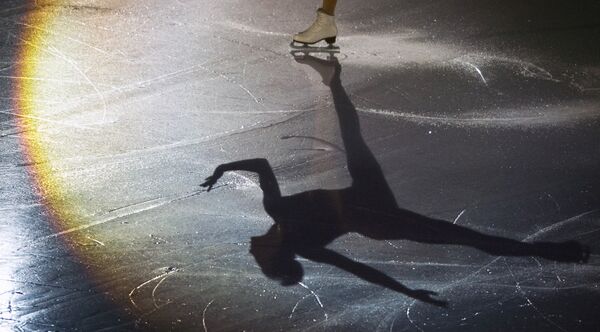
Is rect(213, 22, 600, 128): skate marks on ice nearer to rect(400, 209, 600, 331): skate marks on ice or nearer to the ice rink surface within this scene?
the ice rink surface

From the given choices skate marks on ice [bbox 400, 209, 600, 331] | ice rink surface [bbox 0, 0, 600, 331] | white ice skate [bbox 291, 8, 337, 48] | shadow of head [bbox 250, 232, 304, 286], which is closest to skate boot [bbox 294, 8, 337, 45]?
white ice skate [bbox 291, 8, 337, 48]

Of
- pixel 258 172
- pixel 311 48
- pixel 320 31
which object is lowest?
pixel 258 172

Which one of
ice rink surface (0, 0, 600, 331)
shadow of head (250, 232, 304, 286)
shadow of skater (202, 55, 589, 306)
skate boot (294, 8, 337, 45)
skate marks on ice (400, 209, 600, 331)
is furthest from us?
skate boot (294, 8, 337, 45)

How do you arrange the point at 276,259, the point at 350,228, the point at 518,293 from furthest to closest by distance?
the point at 350,228, the point at 276,259, the point at 518,293

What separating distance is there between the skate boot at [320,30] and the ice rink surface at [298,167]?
19 cm

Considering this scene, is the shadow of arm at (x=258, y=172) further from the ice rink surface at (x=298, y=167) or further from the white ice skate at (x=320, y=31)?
the white ice skate at (x=320, y=31)

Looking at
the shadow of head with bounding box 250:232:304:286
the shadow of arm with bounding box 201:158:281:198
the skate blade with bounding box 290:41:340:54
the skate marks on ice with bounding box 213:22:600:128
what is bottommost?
the shadow of arm with bounding box 201:158:281:198

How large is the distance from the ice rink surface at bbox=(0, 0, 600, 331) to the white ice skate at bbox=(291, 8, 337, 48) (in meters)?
0.18

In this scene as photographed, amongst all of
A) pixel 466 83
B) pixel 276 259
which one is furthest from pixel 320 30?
pixel 276 259

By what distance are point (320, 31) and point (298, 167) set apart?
8.06ft

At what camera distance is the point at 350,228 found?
5543 millimetres

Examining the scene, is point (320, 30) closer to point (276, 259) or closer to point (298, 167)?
point (298, 167)

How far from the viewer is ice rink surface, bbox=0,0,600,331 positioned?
15.8ft

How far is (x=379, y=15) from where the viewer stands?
9500 millimetres
